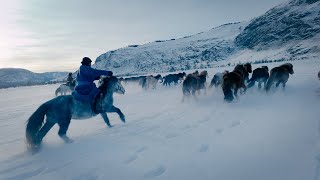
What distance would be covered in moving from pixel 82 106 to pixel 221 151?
3952mm

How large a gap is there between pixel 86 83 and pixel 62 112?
122 centimetres

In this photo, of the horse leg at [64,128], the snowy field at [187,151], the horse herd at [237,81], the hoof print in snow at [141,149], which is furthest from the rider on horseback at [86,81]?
the horse herd at [237,81]

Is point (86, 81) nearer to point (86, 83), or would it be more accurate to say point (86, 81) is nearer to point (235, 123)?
point (86, 83)

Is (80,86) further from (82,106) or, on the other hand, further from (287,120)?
(287,120)

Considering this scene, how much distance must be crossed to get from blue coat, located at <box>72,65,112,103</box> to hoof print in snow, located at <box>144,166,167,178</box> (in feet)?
11.7

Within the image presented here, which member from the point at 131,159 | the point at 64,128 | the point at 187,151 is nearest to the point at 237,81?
the point at 187,151

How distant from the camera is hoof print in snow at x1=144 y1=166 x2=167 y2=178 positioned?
4.44 m

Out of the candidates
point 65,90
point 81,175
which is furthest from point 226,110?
point 65,90

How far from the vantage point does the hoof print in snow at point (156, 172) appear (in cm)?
444

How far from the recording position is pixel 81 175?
15.3ft

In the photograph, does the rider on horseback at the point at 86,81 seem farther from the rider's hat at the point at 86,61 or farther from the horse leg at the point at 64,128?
the horse leg at the point at 64,128

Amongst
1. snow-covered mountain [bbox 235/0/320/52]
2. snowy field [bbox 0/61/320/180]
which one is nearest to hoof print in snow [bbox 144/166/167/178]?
snowy field [bbox 0/61/320/180]

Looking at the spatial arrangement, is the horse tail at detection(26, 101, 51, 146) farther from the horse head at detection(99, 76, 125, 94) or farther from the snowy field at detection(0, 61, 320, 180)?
the horse head at detection(99, 76, 125, 94)

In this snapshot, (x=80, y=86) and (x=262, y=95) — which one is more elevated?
(x=80, y=86)
